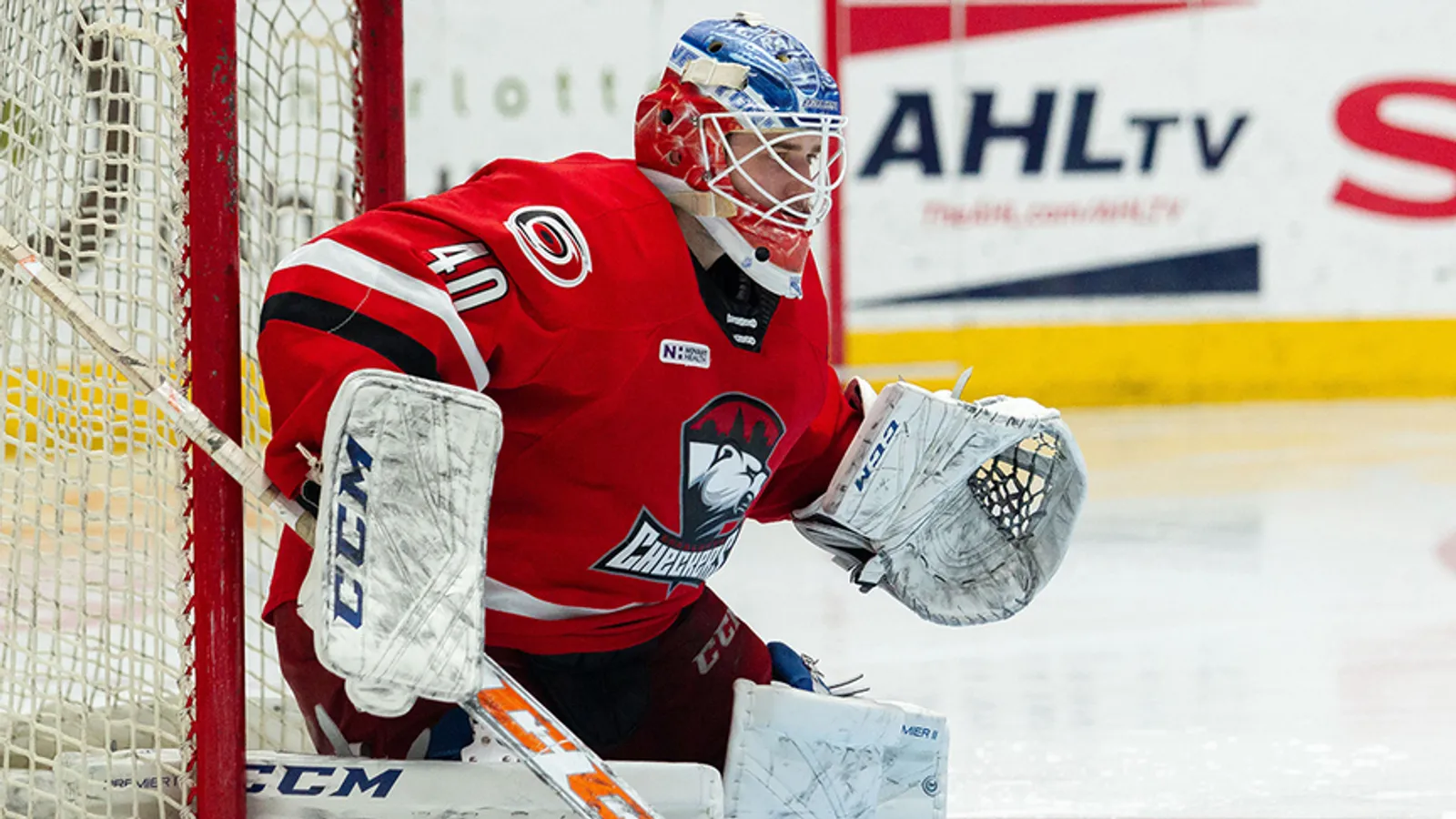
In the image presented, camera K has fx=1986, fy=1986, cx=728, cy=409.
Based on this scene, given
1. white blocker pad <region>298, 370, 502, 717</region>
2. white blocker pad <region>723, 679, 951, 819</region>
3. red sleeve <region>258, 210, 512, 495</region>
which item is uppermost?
red sleeve <region>258, 210, 512, 495</region>

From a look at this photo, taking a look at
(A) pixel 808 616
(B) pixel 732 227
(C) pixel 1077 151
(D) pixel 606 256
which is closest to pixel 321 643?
(D) pixel 606 256

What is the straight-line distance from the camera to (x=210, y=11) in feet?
5.21

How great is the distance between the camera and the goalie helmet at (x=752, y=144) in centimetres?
182

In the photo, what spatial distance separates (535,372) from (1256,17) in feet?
19.9

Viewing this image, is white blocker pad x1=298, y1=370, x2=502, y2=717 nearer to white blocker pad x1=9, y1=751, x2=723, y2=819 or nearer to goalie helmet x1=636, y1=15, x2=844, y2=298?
white blocker pad x1=9, y1=751, x2=723, y2=819

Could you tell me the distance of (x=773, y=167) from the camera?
6.04 feet

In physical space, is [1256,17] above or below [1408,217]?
above

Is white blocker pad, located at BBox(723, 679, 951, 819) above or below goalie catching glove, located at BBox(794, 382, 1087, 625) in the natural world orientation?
below

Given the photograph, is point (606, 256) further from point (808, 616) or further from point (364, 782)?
point (808, 616)

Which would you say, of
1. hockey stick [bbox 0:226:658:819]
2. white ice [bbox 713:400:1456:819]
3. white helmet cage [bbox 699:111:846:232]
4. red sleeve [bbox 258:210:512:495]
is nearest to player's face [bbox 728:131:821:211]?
white helmet cage [bbox 699:111:846:232]

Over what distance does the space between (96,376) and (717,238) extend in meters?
0.67

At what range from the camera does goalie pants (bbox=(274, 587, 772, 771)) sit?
5.86 feet

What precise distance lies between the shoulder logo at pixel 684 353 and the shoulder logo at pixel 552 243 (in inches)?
4.2

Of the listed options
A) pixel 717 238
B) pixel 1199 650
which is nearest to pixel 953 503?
pixel 717 238
